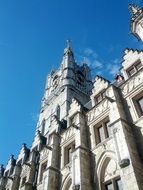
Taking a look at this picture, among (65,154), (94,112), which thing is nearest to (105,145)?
(94,112)

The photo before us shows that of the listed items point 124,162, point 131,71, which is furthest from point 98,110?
point 124,162

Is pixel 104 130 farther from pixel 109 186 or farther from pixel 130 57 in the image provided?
pixel 130 57

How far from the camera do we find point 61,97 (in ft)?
124

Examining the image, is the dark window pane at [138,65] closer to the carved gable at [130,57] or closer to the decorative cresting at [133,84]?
the carved gable at [130,57]

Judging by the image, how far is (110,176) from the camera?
14266 millimetres

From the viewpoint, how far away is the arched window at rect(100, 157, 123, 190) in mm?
13780

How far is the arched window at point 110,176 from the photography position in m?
13.8

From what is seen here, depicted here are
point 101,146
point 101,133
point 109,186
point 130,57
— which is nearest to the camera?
point 109,186

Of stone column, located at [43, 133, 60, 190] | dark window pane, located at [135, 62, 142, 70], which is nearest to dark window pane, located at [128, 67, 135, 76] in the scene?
dark window pane, located at [135, 62, 142, 70]

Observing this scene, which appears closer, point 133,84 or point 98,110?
point 133,84

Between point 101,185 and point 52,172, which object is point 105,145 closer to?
point 101,185

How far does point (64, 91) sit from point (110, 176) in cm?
2490

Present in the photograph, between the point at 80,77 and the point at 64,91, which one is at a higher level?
the point at 80,77

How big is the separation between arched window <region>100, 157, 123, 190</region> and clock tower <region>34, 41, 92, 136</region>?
52.9ft
